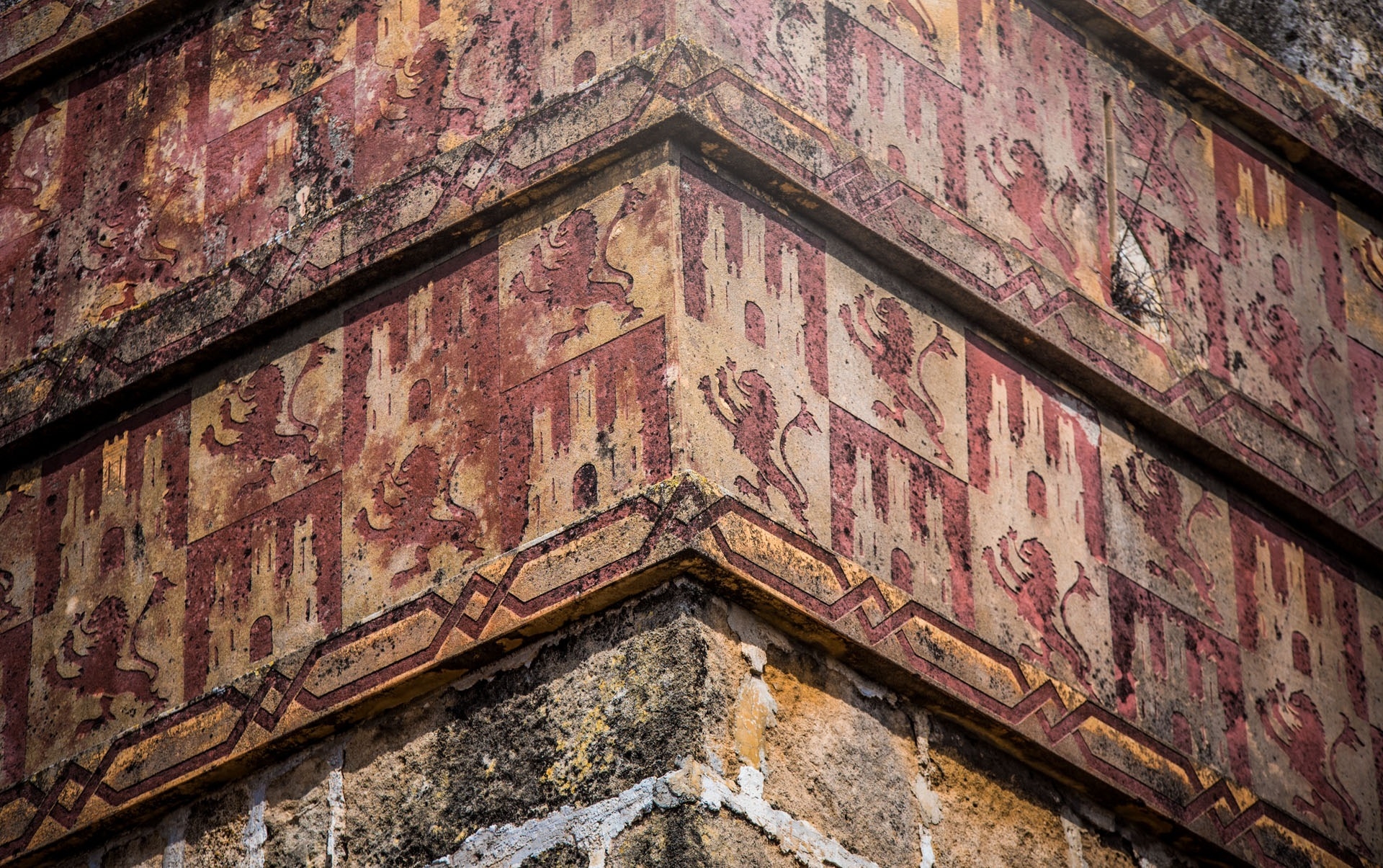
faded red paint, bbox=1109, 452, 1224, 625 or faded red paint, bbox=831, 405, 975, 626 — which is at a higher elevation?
faded red paint, bbox=1109, 452, 1224, 625

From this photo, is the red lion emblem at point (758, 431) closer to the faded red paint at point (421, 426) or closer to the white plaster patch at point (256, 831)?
the faded red paint at point (421, 426)

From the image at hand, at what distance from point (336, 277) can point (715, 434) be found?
1.16 metres

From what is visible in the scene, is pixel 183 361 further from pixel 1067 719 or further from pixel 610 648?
pixel 1067 719

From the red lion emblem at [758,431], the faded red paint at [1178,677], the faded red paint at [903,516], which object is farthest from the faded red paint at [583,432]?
the faded red paint at [1178,677]

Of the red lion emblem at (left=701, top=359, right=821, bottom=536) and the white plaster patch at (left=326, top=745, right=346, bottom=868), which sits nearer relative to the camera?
the red lion emblem at (left=701, top=359, right=821, bottom=536)

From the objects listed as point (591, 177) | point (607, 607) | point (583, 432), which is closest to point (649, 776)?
point (607, 607)

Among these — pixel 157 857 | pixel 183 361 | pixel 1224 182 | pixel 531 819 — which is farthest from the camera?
pixel 1224 182

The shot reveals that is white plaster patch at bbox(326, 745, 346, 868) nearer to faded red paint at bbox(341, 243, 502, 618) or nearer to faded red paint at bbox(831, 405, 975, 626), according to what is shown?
faded red paint at bbox(341, 243, 502, 618)

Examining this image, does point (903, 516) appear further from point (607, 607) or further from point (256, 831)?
point (256, 831)

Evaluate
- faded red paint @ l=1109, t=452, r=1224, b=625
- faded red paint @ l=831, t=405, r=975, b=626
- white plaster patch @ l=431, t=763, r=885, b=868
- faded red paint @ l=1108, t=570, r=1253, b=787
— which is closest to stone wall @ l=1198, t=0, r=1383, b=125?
faded red paint @ l=1109, t=452, r=1224, b=625

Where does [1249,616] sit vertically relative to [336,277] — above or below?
below

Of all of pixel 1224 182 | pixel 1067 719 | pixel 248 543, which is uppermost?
pixel 1224 182

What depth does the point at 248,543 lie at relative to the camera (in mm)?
6277

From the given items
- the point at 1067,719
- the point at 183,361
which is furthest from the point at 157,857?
A: the point at 1067,719
